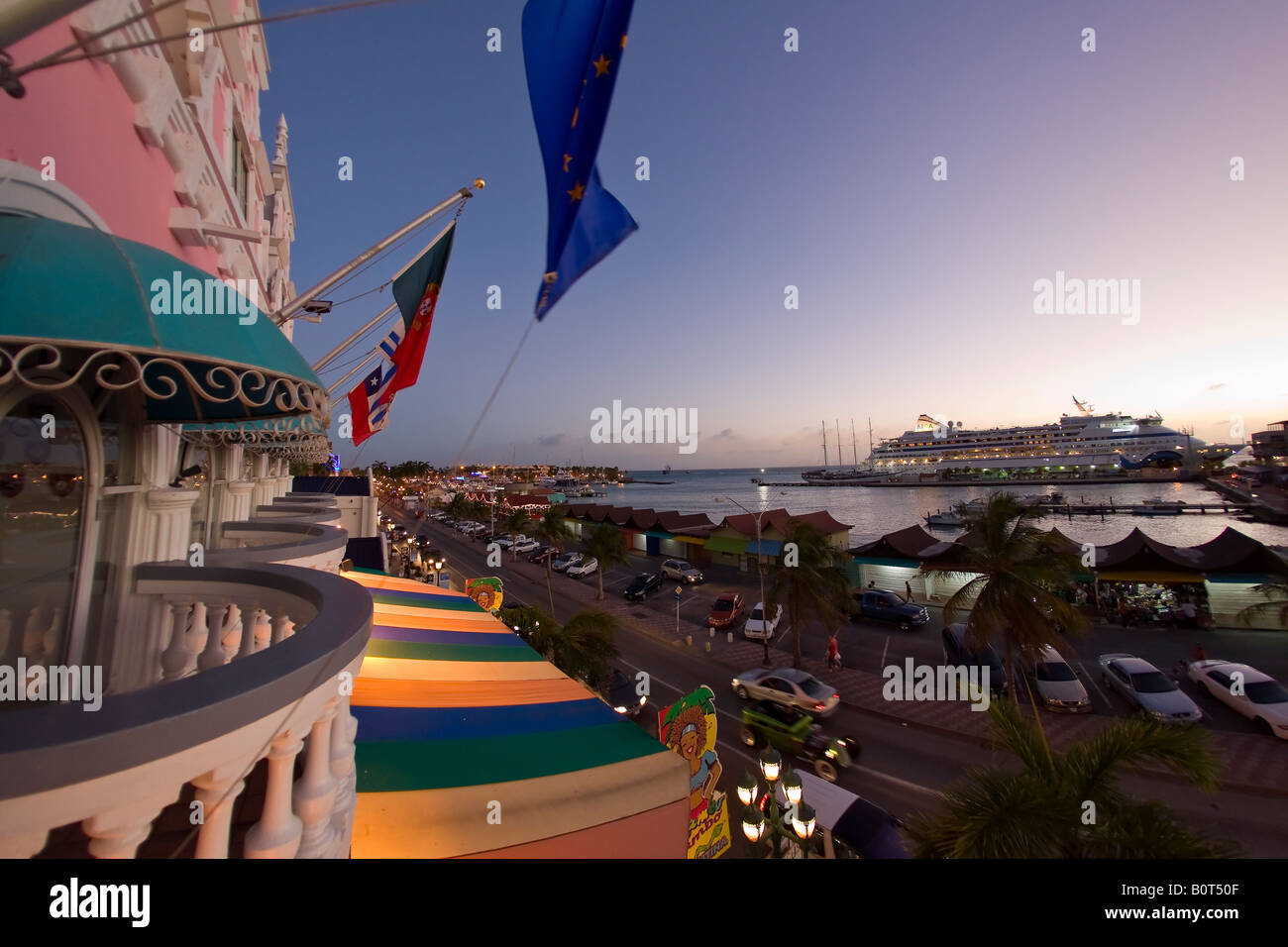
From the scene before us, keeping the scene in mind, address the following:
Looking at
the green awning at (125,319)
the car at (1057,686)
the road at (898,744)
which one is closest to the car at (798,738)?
the road at (898,744)

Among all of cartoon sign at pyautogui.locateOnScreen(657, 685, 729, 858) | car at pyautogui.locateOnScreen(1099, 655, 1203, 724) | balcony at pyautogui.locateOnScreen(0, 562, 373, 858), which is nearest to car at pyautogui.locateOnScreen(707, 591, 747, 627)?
car at pyautogui.locateOnScreen(1099, 655, 1203, 724)

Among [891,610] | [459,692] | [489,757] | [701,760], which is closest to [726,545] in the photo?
[891,610]

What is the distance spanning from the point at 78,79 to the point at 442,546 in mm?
43616

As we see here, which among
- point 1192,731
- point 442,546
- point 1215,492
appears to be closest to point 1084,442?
point 1215,492

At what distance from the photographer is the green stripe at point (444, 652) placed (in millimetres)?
Answer: 5746

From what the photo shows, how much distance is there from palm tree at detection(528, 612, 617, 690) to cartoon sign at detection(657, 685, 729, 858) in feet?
16.4

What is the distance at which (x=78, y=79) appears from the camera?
4102 mm

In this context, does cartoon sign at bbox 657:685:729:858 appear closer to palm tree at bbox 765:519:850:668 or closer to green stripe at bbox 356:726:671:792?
green stripe at bbox 356:726:671:792

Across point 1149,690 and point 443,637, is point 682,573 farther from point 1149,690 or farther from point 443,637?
point 443,637

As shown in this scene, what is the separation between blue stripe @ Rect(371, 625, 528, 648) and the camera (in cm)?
625

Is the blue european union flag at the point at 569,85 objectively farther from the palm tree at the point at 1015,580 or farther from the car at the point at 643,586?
the car at the point at 643,586

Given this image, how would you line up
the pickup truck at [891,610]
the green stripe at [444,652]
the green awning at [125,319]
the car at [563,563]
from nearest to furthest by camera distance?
1. the green awning at [125,319]
2. the green stripe at [444,652]
3. the pickup truck at [891,610]
4. the car at [563,563]

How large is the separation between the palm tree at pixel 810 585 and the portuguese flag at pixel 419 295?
1211 centimetres
